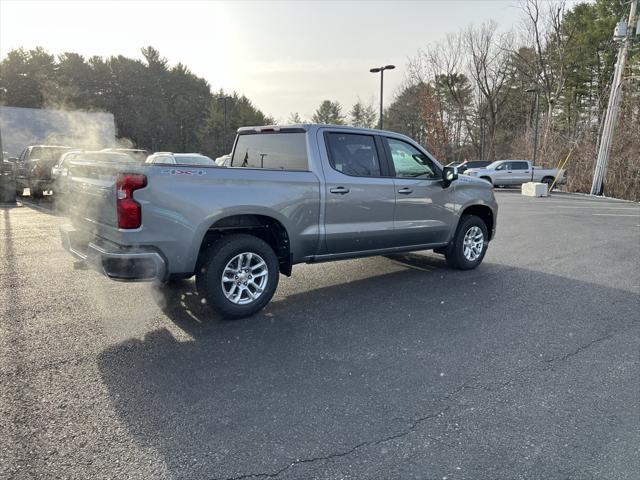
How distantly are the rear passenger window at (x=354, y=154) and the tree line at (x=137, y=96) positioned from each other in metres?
42.3

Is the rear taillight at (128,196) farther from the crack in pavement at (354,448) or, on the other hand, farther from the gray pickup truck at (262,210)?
the crack in pavement at (354,448)

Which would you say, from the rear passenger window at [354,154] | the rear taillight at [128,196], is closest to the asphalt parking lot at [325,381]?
the rear taillight at [128,196]

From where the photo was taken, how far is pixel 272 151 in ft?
18.0

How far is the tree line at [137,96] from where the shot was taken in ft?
162

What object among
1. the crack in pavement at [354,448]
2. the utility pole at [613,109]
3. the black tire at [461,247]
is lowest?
the crack in pavement at [354,448]

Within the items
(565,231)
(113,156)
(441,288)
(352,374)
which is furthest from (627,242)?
(113,156)

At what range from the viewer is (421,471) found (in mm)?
2402

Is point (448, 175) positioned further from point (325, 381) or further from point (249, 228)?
point (325, 381)

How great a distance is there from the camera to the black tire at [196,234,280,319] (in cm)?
436

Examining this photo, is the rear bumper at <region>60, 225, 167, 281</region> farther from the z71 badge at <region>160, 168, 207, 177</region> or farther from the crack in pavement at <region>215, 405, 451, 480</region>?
the crack in pavement at <region>215, 405, 451, 480</region>

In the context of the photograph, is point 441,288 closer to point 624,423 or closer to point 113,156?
point 624,423

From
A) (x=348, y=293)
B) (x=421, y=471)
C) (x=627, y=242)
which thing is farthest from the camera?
(x=627, y=242)

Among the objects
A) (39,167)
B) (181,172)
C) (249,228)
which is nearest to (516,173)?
(39,167)

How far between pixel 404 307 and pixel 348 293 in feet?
2.59
